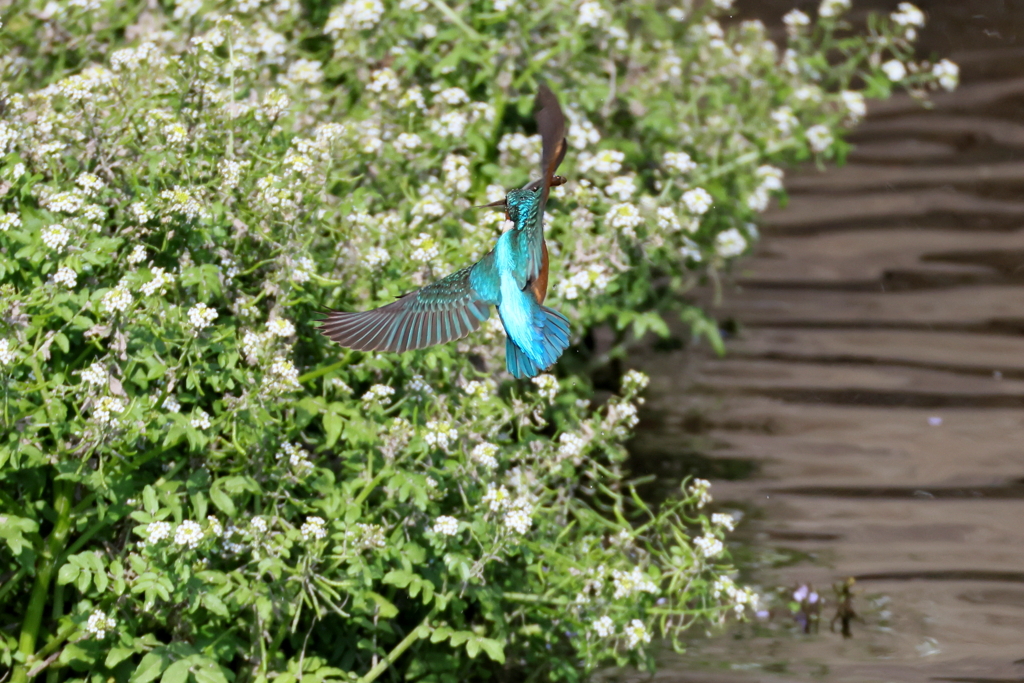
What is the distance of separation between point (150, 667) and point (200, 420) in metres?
0.46

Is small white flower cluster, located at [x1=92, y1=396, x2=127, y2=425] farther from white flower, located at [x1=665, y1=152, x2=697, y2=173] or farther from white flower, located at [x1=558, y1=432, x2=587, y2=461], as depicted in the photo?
white flower, located at [x1=665, y1=152, x2=697, y2=173]

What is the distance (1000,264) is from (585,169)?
9.90 ft

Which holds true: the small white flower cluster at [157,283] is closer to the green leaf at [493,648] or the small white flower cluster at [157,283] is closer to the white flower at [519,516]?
the white flower at [519,516]

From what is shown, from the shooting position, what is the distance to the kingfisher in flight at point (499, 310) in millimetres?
1993

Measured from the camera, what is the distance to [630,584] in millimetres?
2410

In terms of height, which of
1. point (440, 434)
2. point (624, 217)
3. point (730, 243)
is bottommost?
point (730, 243)

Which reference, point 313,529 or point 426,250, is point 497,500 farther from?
point 426,250

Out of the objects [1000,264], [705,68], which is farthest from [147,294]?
[1000,264]

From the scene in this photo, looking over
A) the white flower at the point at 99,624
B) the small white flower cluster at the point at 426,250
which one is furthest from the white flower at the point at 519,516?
the white flower at the point at 99,624

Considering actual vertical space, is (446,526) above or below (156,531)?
below

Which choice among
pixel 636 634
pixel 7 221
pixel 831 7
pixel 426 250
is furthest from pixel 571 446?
pixel 831 7

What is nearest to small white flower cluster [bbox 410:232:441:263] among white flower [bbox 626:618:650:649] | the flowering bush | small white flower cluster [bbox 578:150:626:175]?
the flowering bush

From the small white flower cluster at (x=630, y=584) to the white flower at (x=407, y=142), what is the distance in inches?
42.8

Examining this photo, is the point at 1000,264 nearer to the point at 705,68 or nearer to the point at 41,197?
the point at 705,68
